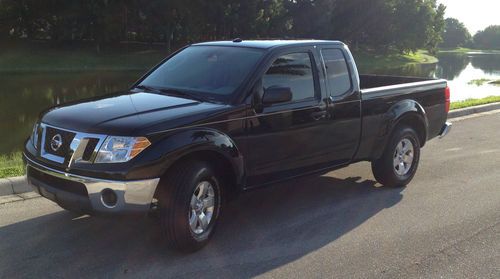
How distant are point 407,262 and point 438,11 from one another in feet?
303

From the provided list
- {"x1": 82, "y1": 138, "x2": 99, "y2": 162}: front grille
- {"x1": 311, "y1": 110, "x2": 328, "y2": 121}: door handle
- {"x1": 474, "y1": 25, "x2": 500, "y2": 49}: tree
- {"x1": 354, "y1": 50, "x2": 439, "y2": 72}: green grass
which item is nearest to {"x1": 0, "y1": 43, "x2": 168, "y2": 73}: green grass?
{"x1": 354, "y1": 50, "x2": 439, "y2": 72}: green grass

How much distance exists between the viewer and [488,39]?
562ft

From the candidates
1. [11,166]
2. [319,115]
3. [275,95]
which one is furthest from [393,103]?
[11,166]

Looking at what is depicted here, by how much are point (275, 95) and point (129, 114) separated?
131 centimetres

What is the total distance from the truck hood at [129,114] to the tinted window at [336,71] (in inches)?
63.2

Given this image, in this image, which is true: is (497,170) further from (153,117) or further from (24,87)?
(24,87)

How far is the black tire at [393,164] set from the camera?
6.32 meters

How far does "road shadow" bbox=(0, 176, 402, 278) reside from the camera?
403cm

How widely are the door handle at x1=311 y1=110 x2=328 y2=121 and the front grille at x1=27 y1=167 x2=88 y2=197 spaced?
7.88ft

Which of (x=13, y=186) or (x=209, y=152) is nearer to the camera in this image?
(x=209, y=152)

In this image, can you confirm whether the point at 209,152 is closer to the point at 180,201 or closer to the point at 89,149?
the point at 180,201

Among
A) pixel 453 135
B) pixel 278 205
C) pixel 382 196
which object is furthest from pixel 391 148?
pixel 453 135

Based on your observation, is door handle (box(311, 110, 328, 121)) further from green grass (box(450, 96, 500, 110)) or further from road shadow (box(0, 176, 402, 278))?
green grass (box(450, 96, 500, 110))

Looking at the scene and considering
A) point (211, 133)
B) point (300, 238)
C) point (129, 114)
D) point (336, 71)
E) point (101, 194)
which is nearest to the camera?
point (101, 194)
